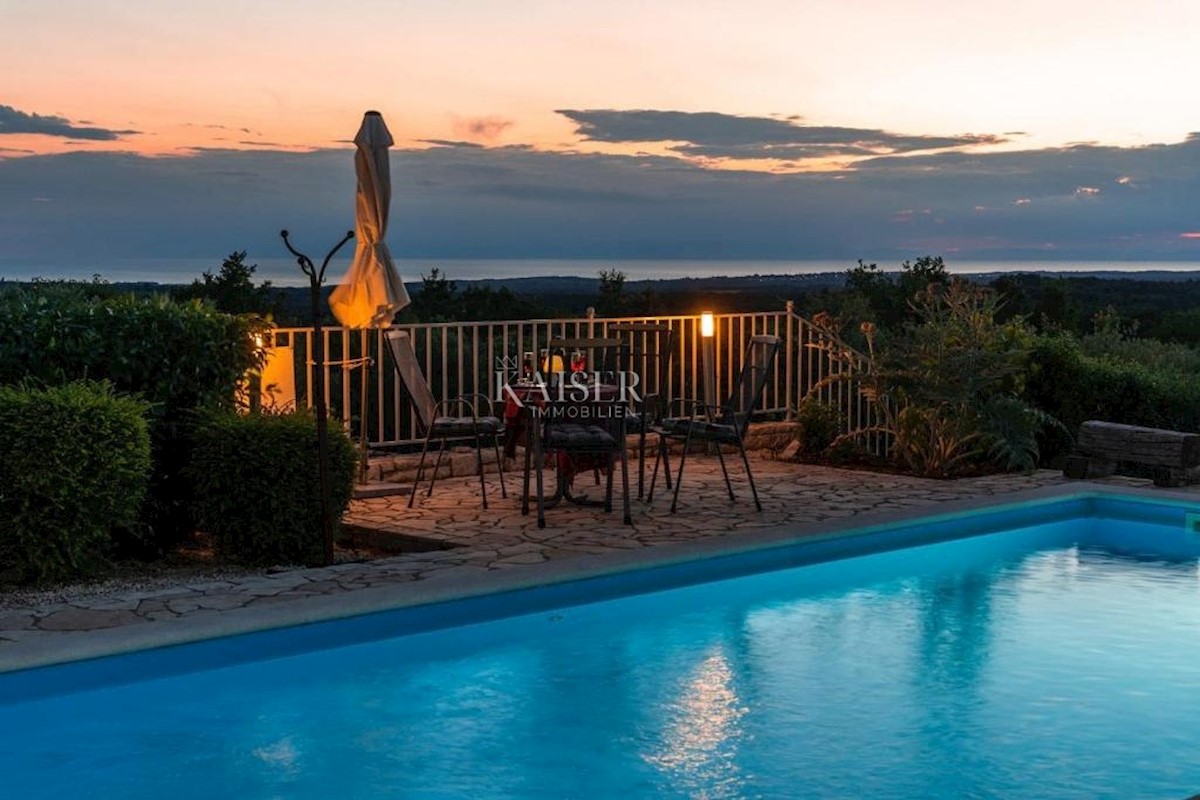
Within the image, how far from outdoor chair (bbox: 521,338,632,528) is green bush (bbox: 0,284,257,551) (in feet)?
5.47

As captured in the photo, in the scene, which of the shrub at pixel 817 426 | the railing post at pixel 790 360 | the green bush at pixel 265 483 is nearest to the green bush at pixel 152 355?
the green bush at pixel 265 483

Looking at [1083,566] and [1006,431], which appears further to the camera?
[1006,431]

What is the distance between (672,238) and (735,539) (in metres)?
13.2

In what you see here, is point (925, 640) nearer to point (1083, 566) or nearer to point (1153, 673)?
point (1153, 673)

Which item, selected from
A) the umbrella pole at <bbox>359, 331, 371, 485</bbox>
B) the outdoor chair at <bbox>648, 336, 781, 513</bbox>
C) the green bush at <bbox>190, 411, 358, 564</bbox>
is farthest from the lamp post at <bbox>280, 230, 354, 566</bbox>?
the outdoor chair at <bbox>648, 336, 781, 513</bbox>

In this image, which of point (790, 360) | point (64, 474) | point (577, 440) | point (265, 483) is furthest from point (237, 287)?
point (64, 474)

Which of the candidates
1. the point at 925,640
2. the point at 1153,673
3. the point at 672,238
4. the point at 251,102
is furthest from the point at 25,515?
the point at 672,238

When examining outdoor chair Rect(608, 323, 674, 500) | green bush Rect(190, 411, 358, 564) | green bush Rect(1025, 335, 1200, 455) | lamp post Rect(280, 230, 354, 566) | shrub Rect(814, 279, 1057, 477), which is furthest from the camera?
green bush Rect(1025, 335, 1200, 455)

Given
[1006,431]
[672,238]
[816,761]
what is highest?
[672,238]

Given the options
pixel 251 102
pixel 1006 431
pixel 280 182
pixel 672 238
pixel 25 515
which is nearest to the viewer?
pixel 25 515

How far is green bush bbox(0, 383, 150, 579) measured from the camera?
5648 millimetres

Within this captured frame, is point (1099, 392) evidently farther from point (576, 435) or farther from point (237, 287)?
point (237, 287)

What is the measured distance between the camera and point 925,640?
20.5ft

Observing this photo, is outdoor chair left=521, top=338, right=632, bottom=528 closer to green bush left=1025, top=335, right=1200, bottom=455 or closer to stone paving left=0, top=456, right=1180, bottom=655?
stone paving left=0, top=456, right=1180, bottom=655
